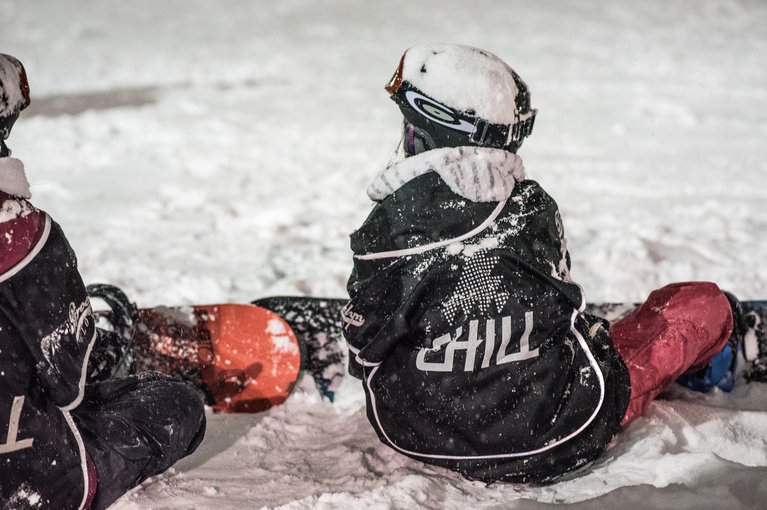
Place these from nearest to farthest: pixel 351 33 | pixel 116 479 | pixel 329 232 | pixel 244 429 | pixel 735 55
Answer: pixel 116 479 < pixel 244 429 < pixel 329 232 < pixel 735 55 < pixel 351 33

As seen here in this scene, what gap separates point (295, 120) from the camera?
6676 millimetres

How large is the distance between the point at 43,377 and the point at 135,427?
1.02 feet

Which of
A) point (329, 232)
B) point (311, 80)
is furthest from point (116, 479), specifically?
point (311, 80)

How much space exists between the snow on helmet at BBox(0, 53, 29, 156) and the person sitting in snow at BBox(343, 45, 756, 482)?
3.02ft

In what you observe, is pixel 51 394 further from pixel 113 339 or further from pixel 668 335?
pixel 668 335

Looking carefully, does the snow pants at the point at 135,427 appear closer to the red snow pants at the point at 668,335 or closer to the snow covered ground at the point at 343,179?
the snow covered ground at the point at 343,179

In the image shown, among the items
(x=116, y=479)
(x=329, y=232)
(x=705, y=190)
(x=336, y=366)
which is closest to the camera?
(x=116, y=479)

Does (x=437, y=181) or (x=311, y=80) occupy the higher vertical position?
(x=437, y=181)

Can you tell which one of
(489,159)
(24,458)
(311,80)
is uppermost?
(489,159)

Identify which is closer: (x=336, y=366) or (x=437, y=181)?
(x=437, y=181)

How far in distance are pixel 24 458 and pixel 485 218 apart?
1.25m

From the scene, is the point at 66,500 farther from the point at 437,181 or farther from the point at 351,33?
the point at 351,33

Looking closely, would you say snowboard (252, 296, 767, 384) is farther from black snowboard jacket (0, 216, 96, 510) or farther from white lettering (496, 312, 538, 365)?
black snowboard jacket (0, 216, 96, 510)

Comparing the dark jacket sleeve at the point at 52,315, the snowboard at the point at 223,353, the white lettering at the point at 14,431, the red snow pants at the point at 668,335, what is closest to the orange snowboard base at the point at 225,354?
the snowboard at the point at 223,353
